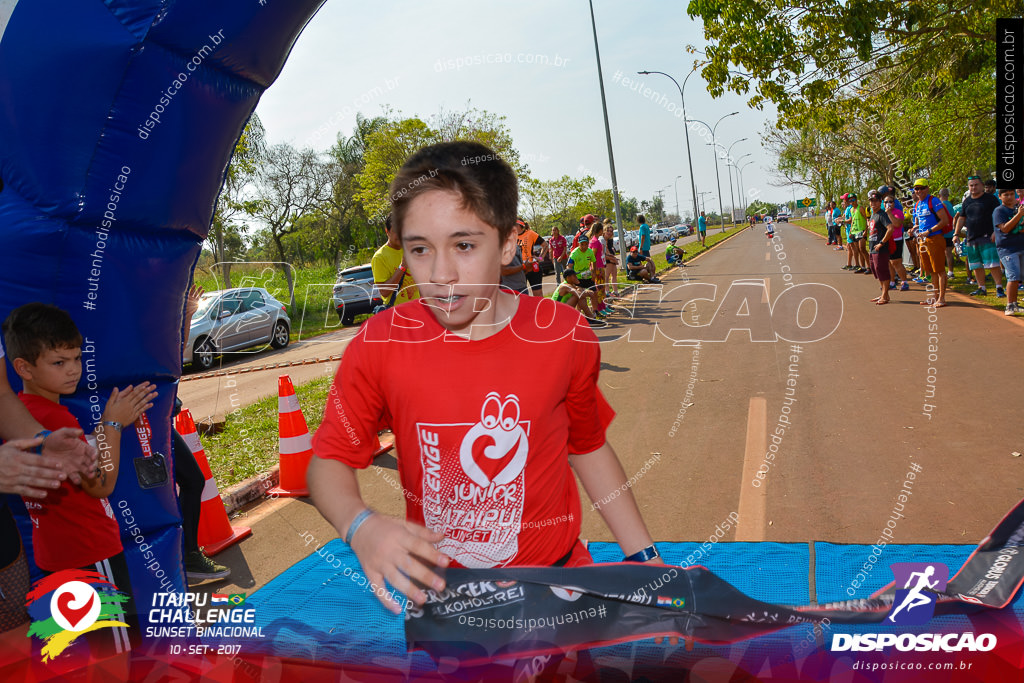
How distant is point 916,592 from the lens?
1513 mm

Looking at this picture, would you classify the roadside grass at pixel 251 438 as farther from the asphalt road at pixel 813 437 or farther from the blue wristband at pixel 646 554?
the blue wristband at pixel 646 554

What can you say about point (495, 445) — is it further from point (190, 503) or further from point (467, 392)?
point (190, 503)

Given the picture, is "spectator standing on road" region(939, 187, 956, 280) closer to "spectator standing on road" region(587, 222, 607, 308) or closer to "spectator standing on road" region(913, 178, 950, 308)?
"spectator standing on road" region(913, 178, 950, 308)

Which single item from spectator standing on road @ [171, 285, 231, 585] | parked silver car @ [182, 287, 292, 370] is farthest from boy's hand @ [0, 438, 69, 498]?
parked silver car @ [182, 287, 292, 370]

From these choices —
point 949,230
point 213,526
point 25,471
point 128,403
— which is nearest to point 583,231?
point 949,230

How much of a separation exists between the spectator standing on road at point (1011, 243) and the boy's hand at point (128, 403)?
10.7m

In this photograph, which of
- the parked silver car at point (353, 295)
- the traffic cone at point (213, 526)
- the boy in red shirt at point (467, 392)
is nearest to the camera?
the boy in red shirt at point (467, 392)

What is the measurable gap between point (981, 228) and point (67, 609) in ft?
41.7

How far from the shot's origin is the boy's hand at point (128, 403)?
2.77 m

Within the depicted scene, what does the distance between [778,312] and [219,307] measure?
→ 10192 millimetres

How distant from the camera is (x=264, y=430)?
7980mm

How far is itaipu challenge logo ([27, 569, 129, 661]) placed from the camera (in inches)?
80.5

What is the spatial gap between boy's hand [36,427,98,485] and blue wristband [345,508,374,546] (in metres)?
1.41

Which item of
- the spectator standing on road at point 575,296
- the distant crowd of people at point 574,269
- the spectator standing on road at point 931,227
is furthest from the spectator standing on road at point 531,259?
the spectator standing on road at point 931,227
